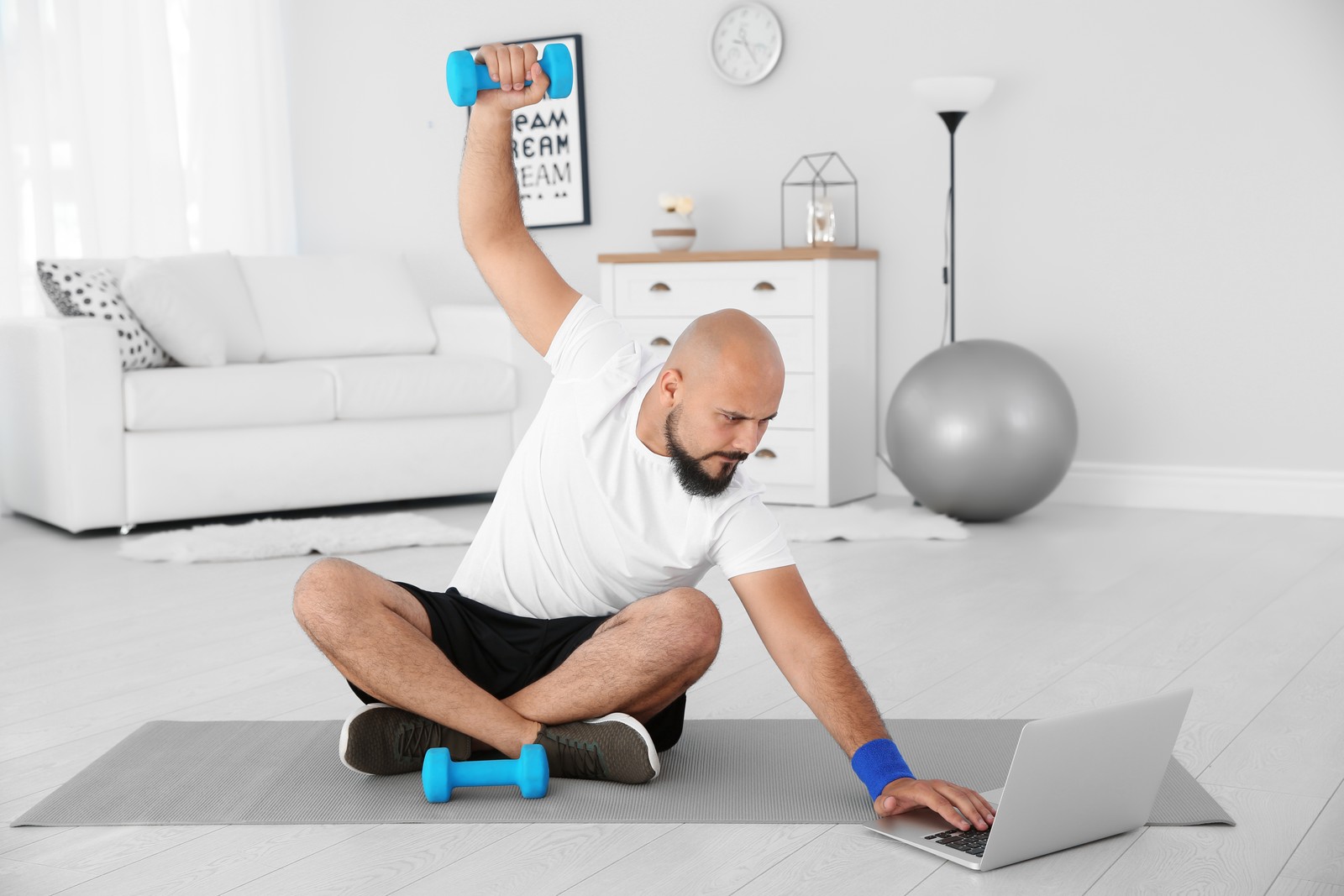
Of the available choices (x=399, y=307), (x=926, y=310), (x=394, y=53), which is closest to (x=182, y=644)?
(x=399, y=307)

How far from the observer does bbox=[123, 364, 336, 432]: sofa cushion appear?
405 centimetres

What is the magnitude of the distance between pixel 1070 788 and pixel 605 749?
609 millimetres

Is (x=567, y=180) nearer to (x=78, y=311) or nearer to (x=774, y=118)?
(x=774, y=118)

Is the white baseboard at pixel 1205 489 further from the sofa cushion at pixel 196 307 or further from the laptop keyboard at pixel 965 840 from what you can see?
the laptop keyboard at pixel 965 840

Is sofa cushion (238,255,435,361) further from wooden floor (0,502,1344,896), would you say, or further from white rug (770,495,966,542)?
white rug (770,495,966,542)

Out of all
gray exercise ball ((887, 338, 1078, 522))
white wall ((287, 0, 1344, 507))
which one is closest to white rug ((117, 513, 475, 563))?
gray exercise ball ((887, 338, 1078, 522))

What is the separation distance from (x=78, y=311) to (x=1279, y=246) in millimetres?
3559

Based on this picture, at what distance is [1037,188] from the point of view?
14.7 ft

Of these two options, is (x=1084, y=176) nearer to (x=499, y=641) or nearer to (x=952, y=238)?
(x=952, y=238)

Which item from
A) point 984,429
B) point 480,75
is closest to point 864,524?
point 984,429

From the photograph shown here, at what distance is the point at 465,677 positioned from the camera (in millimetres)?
1880

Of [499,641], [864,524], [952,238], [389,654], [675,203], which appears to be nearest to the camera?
[389,654]

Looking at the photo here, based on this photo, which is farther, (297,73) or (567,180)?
(297,73)

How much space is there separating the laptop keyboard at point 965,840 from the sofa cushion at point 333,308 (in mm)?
3576
